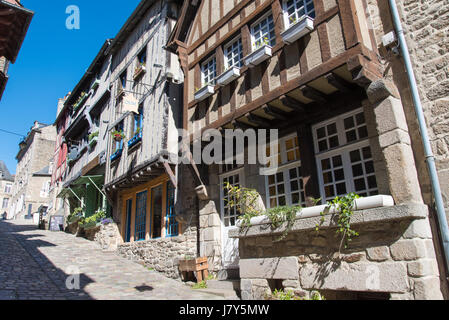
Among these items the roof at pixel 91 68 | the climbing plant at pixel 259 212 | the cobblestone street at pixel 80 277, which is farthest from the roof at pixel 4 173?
the climbing plant at pixel 259 212

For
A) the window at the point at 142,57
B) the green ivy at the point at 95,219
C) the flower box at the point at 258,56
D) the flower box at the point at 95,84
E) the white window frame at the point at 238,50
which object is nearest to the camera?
the flower box at the point at 258,56

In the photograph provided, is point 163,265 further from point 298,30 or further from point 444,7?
point 444,7

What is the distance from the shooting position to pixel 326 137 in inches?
204

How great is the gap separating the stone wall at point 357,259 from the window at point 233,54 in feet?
11.0

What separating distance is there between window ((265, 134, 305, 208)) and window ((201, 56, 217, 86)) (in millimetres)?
2247

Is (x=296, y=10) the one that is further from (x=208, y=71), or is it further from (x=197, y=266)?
(x=197, y=266)

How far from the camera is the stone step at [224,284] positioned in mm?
5660

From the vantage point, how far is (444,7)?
4.08 metres

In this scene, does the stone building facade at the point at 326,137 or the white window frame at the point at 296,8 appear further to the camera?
the white window frame at the point at 296,8

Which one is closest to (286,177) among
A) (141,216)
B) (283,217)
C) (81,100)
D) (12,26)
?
(283,217)

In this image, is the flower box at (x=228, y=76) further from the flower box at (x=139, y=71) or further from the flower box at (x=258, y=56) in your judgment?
the flower box at (x=139, y=71)

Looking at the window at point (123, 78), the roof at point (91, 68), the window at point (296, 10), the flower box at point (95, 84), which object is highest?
the roof at point (91, 68)

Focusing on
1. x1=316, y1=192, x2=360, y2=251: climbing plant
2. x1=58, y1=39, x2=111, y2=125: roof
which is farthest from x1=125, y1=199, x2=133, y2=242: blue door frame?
x1=316, y1=192, x2=360, y2=251: climbing plant
